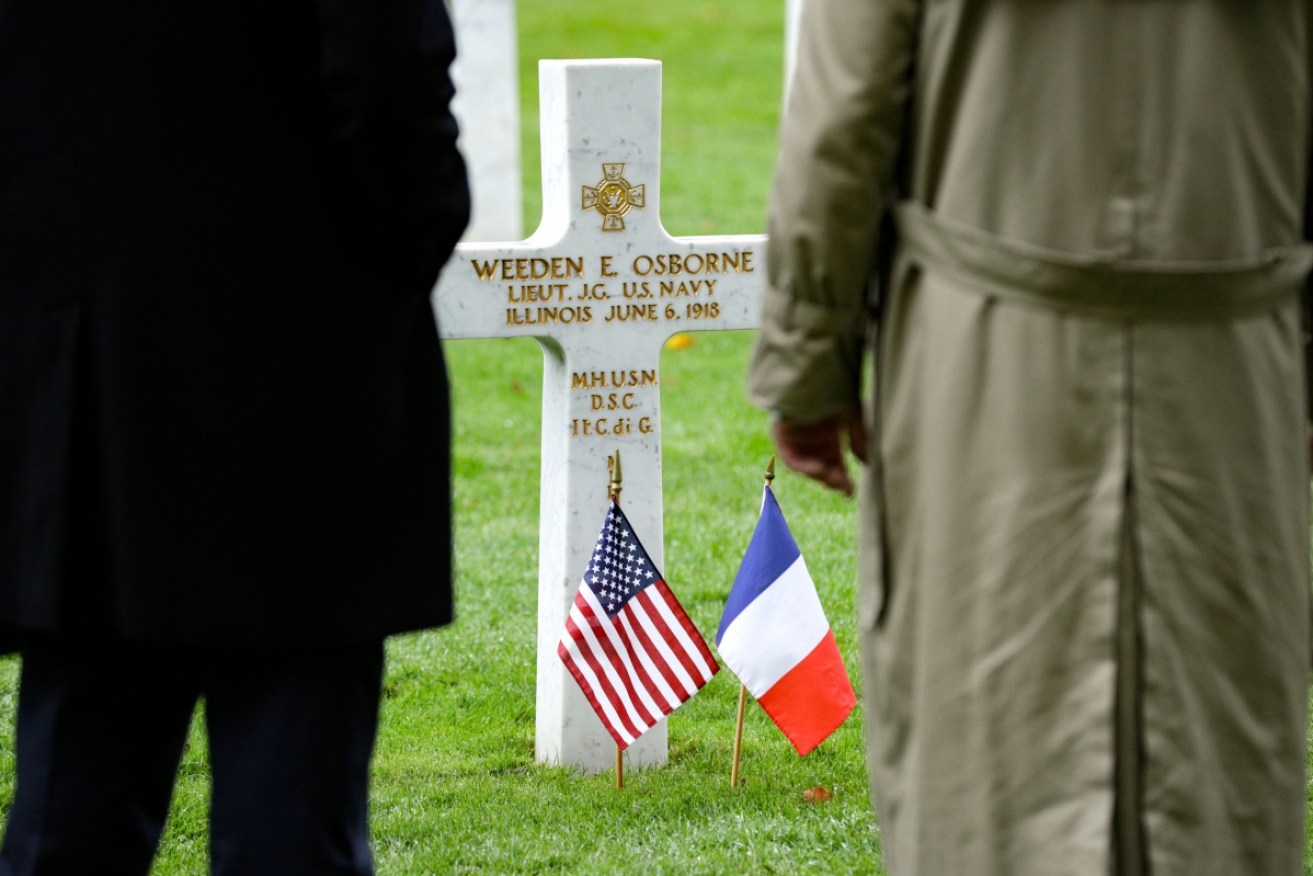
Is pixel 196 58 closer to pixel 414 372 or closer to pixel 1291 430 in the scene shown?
pixel 414 372

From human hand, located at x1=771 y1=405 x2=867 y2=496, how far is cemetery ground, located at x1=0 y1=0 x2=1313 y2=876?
4.85 ft

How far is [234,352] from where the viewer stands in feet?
7.05

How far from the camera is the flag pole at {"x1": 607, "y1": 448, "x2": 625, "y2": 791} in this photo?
416cm

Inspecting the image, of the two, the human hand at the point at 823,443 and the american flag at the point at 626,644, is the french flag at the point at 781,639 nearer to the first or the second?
the american flag at the point at 626,644

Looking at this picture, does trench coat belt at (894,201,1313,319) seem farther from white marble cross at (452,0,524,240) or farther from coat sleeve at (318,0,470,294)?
white marble cross at (452,0,524,240)

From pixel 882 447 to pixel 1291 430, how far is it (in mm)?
519

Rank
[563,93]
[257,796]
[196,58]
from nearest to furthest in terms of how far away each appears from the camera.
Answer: [196,58]
[257,796]
[563,93]

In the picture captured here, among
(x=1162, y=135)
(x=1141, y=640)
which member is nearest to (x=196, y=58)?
(x=1162, y=135)

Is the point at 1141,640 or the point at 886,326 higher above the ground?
the point at 886,326

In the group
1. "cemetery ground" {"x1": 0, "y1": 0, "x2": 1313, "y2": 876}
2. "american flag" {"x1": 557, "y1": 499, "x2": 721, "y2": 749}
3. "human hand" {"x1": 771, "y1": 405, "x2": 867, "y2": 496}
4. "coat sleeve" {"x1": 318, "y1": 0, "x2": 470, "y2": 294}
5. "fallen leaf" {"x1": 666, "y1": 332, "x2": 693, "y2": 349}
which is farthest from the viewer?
"fallen leaf" {"x1": 666, "y1": 332, "x2": 693, "y2": 349}

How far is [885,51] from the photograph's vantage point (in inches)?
91.0

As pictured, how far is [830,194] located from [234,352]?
0.76m

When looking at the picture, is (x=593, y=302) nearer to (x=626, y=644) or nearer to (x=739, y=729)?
(x=626, y=644)

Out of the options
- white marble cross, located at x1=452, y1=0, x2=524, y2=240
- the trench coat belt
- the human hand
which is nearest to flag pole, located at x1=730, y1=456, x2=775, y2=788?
the human hand
